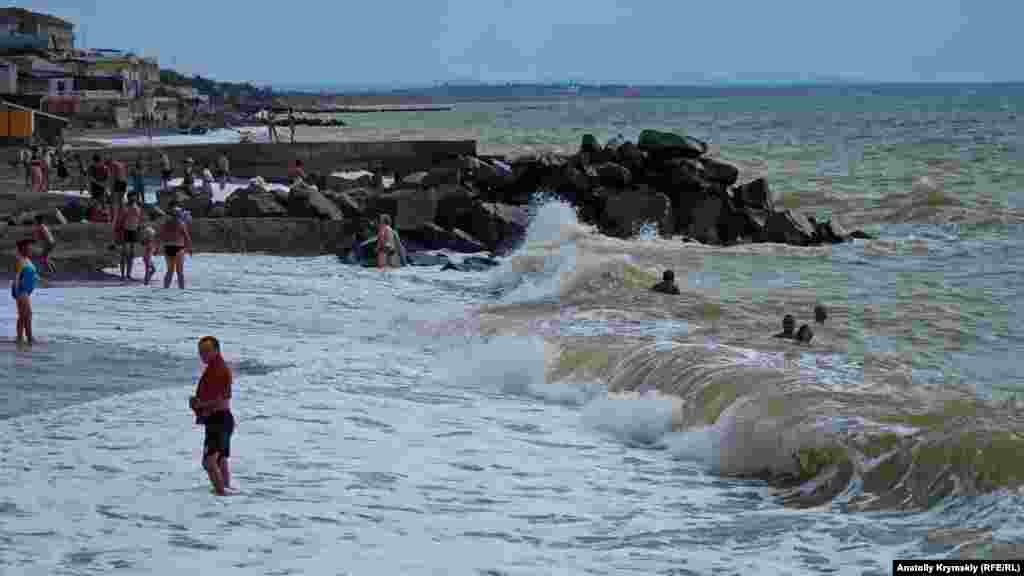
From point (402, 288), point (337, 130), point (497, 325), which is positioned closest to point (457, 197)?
point (402, 288)

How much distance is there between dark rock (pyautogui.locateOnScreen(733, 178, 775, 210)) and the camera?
32.1m

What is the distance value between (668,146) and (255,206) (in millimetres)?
9704

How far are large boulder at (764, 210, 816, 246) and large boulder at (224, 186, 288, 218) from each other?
406 inches

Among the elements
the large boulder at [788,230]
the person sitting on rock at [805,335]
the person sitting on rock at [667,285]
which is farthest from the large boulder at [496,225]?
the person sitting on rock at [805,335]

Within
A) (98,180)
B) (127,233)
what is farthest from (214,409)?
(98,180)

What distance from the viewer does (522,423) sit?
13.9 meters

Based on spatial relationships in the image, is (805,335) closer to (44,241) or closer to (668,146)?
(44,241)

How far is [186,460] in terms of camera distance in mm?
11477

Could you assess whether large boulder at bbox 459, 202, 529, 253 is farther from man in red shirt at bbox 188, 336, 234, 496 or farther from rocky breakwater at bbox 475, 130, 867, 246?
man in red shirt at bbox 188, 336, 234, 496

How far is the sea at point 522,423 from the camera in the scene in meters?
9.66

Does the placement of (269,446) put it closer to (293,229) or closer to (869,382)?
(869,382)

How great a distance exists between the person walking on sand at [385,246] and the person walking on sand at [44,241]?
5.64m

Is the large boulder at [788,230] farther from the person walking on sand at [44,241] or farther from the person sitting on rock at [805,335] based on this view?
the person walking on sand at [44,241]

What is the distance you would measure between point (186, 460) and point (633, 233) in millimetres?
20361
